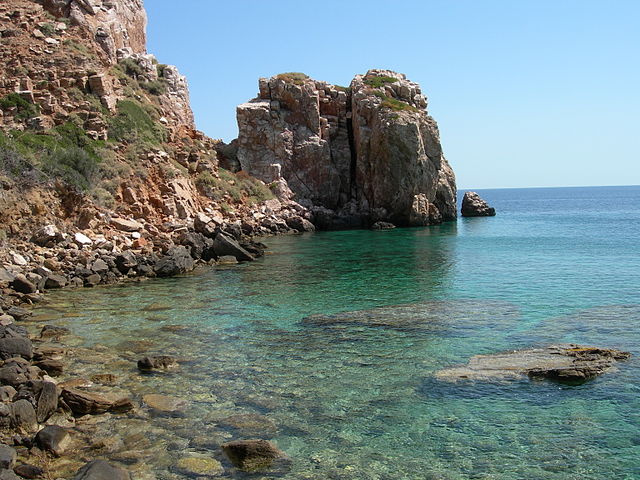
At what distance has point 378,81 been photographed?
2633 inches

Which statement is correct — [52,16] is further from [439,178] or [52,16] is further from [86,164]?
[439,178]

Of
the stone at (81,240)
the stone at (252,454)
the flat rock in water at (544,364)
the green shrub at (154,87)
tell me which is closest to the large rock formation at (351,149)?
the green shrub at (154,87)

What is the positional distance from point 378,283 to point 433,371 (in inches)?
517

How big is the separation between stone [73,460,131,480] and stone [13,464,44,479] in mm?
570

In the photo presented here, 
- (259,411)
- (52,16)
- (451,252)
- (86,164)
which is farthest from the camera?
(52,16)

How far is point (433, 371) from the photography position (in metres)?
13.9

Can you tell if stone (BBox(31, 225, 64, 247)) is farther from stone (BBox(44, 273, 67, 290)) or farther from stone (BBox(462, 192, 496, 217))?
stone (BBox(462, 192, 496, 217))

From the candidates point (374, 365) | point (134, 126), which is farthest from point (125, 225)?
point (374, 365)

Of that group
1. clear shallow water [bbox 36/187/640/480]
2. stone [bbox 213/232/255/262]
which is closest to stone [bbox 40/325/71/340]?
clear shallow water [bbox 36/187/640/480]

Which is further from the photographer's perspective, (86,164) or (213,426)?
(86,164)

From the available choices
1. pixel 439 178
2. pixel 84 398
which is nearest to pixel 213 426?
pixel 84 398

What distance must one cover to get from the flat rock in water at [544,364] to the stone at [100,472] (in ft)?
24.9

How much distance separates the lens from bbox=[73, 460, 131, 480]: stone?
8.36 metres

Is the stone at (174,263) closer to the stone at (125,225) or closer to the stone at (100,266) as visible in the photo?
the stone at (100,266)
